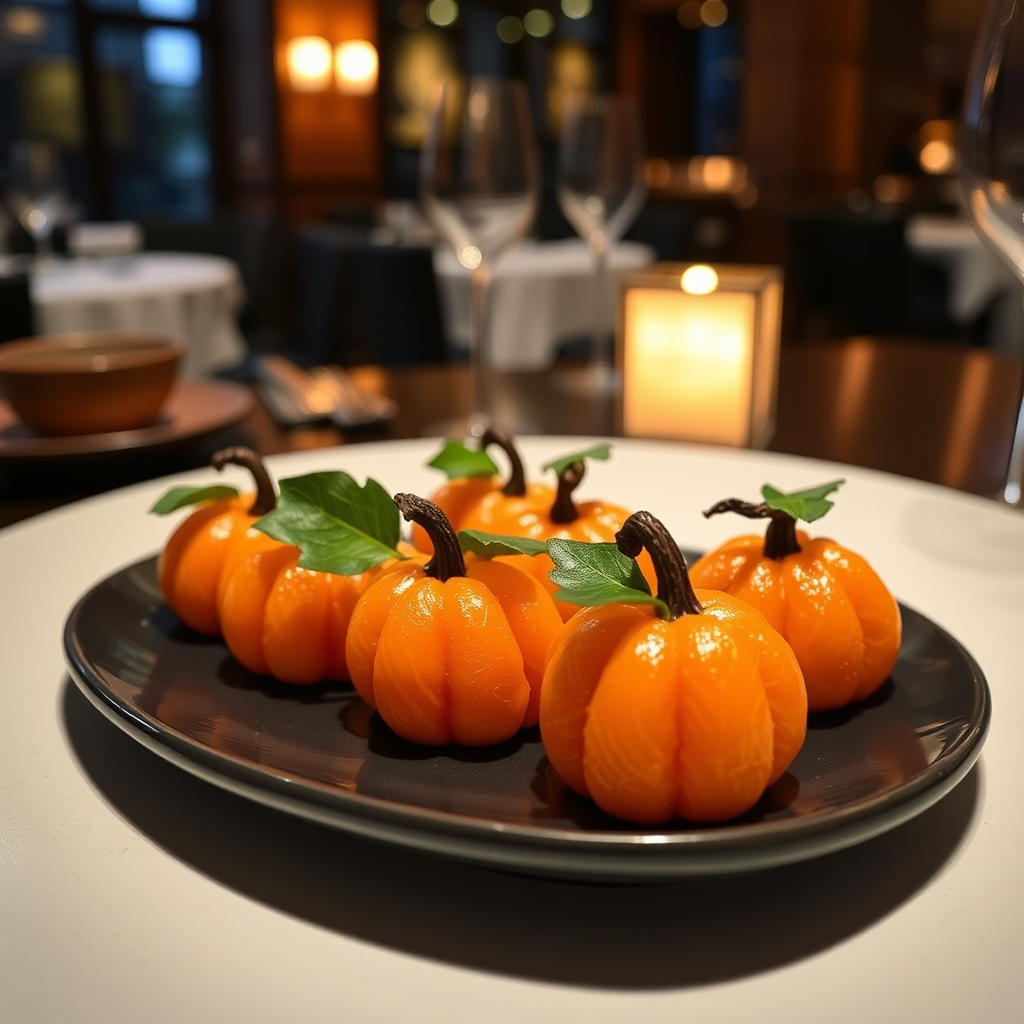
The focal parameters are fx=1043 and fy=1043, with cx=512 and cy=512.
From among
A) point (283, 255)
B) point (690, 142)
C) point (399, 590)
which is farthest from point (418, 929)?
point (690, 142)

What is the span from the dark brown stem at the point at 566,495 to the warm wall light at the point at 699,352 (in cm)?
55

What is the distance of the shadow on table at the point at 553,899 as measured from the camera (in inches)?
11.6

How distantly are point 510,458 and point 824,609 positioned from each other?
0.17 metres

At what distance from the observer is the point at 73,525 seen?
2.18ft

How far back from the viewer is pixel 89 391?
0.90 metres

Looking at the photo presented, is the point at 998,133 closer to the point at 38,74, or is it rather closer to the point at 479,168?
the point at 479,168

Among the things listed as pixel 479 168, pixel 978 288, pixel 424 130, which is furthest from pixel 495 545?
pixel 424 130

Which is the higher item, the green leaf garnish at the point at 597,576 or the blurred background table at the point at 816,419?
the green leaf garnish at the point at 597,576

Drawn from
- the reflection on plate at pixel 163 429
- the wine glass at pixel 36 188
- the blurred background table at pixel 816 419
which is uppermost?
the wine glass at pixel 36 188

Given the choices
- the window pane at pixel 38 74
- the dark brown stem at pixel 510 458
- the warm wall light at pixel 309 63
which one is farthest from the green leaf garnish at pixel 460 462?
the warm wall light at pixel 309 63

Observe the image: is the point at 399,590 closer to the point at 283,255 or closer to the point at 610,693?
the point at 610,693

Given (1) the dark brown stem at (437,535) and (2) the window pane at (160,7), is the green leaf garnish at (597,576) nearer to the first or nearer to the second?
(1) the dark brown stem at (437,535)

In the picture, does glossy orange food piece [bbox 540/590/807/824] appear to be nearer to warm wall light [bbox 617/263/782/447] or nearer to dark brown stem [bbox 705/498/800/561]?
dark brown stem [bbox 705/498/800/561]

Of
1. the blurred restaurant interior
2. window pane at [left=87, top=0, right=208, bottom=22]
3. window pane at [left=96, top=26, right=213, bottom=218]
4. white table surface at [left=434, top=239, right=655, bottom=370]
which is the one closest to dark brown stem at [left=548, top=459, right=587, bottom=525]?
white table surface at [left=434, top=239, right=655, bottom=370]
